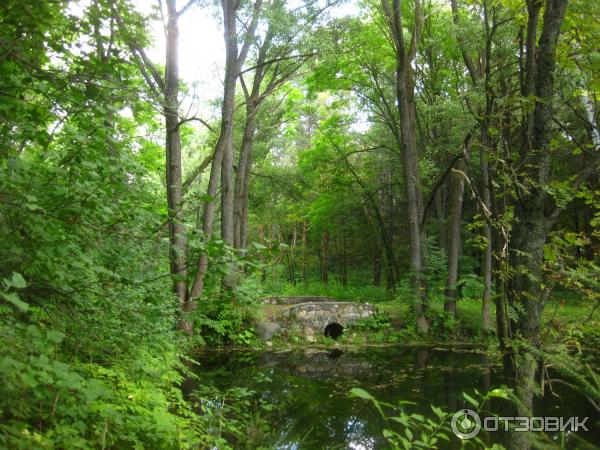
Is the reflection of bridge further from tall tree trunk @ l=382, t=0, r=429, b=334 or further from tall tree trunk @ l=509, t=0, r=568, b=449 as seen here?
tall tree trunk @ l=509, t=0, r=568, b=449

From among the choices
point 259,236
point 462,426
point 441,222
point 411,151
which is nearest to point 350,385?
point 259,236

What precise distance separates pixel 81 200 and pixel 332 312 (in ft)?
40.0

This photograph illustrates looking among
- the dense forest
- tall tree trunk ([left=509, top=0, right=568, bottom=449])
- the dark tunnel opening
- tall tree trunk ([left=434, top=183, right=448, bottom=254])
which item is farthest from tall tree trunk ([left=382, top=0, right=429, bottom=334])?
tall tree trunk ([left=509, top=0, right=568, bottom=449])

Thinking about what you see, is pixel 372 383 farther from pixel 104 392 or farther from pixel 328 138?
pixel 328 138

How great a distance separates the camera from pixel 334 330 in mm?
14750

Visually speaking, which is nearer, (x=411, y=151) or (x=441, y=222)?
(x=411, y=151)

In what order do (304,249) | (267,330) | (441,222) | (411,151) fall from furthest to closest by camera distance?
(304,249) → (441,222) → (411,151) → (267,330)

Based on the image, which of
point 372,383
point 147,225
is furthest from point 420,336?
point 147,225

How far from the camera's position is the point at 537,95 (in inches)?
124

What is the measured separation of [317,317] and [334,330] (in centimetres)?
109

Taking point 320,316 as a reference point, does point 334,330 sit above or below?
below

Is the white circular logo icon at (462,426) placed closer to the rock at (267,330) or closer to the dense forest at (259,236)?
the dense forest at (259,236)

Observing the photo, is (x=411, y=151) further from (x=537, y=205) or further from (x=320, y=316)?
(x=537, y=205)

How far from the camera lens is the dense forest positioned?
2.47 m
